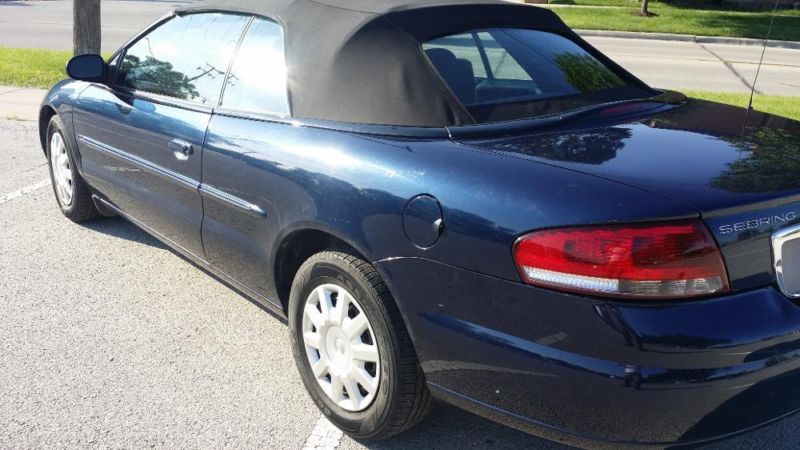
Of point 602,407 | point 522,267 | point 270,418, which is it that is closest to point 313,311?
point 270,418

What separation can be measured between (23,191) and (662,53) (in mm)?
13990

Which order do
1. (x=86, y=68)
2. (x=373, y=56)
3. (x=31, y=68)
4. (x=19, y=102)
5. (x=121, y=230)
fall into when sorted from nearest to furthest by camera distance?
(x=373, y=56) < (x=86, y=68) < (x=121, y=230) < (x=19, y=102) < (x=31, y=68)

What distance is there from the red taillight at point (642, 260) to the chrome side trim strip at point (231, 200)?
143 centimetres

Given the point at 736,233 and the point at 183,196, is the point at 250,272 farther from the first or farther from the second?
the point at 736,233

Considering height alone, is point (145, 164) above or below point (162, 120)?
below

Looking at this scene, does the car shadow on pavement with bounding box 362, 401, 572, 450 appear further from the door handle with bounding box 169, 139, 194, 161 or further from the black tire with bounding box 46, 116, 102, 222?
the black tire with bounding box 46, 116, 102, 222

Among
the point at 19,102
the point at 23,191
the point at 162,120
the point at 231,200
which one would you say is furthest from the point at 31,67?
the point at 231,200

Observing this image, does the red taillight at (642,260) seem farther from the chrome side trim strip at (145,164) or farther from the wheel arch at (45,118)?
the wheel arch at (45,118)

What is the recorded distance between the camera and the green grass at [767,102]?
9023mm

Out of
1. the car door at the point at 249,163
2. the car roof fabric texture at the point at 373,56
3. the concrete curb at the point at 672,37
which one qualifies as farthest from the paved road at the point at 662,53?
the car door at the point at 249,163

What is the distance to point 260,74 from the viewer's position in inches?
137

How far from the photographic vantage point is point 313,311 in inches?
121

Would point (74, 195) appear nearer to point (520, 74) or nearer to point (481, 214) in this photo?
point (520, 74)

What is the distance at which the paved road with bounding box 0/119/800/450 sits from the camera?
9.97 feet
